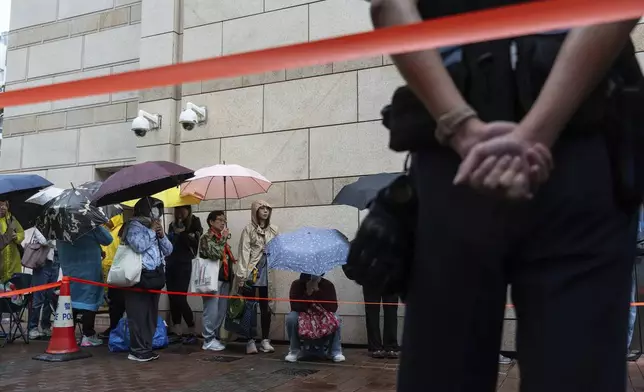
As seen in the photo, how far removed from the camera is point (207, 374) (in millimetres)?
5789

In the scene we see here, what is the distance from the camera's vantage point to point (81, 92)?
174cm

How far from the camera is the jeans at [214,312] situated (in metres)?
7.36

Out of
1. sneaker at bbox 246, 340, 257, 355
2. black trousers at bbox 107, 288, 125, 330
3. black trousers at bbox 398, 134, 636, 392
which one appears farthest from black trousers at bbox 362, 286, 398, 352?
black trousers at bbox 398, 134, 636, 392

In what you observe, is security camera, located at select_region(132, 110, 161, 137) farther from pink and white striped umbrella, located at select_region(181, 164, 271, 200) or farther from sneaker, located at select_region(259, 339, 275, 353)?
sneaker, located at select_region(259, 339, 275, 353)

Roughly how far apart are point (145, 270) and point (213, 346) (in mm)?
1557

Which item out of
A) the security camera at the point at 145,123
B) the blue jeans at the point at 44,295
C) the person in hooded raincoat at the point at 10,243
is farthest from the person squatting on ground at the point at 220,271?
the person in hooded raincoat at the point at 10,243

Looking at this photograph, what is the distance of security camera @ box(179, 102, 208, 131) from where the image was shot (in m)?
8.68

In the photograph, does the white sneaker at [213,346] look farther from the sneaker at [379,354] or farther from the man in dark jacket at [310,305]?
the sneaker at [379,354]

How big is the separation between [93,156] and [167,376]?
5.79m

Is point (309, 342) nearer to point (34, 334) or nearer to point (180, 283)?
point (180, 283)

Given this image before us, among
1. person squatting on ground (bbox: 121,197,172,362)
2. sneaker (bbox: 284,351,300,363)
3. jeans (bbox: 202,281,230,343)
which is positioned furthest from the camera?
jeans (bbox: 202,281,230,343)

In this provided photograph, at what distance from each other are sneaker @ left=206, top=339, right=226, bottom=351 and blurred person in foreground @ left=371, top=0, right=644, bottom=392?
6.60 metres

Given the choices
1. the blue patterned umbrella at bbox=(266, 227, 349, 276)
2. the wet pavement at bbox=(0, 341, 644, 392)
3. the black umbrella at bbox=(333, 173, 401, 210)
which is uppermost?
the black umbrella at bbox=(333, 173, 401, 210)

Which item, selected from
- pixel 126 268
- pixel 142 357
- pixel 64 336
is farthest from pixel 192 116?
pixel 142 357
